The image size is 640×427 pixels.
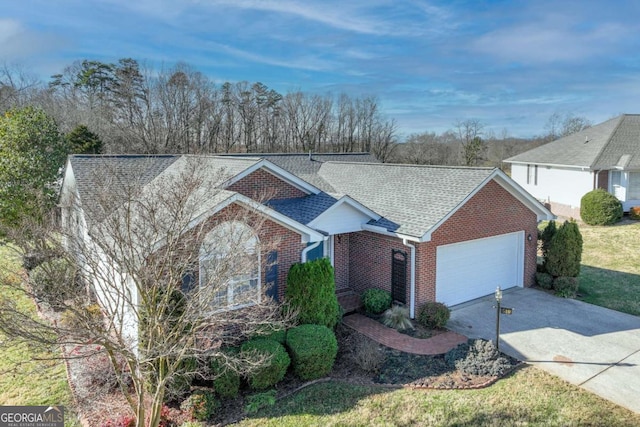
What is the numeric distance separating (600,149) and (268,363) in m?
31.0

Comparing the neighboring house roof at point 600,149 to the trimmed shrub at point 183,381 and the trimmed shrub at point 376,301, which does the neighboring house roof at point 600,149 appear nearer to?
the trimmed shrub at point 376,301

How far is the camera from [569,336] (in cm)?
1200

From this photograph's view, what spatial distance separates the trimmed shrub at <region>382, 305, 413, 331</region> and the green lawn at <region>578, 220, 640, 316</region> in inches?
292

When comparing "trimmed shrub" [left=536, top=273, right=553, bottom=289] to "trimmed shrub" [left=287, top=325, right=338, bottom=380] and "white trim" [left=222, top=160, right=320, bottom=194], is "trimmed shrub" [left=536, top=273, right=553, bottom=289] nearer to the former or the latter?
"white trim" [left=222, top=160, right=320, bottom=194]

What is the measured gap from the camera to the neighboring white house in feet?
93.4

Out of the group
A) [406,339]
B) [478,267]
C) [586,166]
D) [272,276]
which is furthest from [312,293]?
[586,166]

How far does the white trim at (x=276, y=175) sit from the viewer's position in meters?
14.5

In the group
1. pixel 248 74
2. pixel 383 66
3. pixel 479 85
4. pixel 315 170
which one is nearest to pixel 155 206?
pixel 315 170

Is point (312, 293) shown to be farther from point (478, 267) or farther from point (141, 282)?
point (478, 267)

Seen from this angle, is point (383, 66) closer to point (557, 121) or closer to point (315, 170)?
point (315, 170)

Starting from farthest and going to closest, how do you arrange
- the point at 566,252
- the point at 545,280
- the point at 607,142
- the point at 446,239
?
the point at 607,142
the point at 545,280
the point at 566,252
the point at 446,239

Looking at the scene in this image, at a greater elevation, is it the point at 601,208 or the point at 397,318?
the point at 601,208

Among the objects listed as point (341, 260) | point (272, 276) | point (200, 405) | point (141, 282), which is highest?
point (141, 282)

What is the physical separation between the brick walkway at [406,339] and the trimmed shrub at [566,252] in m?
6.55
